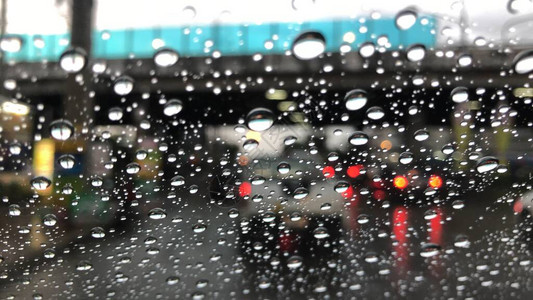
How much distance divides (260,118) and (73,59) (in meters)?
0.71

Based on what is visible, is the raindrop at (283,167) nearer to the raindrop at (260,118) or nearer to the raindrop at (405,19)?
the raindrop at (260,118)

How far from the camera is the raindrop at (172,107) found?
2010 mm

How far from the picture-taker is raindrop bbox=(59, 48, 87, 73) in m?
1.64

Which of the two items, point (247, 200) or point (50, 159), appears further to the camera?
point (247, 200)

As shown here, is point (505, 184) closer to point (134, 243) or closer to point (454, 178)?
point (454, 178)

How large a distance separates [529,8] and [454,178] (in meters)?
0.95

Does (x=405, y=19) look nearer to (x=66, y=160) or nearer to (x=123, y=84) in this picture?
(x=123, y=84)

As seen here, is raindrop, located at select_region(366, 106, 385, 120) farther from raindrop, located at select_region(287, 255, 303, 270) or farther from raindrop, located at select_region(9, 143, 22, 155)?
raindrop, located at select_region(9, 143, 22, 155)

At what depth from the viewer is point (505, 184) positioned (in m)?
2.55

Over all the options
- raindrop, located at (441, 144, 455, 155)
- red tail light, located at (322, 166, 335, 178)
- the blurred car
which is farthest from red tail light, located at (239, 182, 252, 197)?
raindrop, located at (441, 144, 455, 155)

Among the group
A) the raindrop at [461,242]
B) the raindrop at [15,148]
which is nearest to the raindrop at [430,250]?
the raindrop at [461,242]

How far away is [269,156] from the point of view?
242cm

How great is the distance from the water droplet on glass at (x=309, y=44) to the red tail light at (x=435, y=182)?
1144 millimetres

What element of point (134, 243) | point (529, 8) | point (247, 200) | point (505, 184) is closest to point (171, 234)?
point (134, 243)
